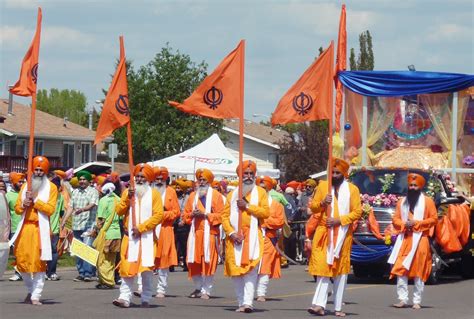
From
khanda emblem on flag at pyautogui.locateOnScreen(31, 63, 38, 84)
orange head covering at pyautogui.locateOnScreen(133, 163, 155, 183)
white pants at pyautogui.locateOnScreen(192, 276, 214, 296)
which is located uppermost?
khanda emblem on flag at pyautogui.locateOnScreen(31, 63, 38, 84)

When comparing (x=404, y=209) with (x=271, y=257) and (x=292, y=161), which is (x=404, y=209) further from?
(x=292, y=161)

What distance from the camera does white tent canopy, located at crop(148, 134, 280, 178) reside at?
3894cm

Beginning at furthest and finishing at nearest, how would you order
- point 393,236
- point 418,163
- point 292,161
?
point 292,161 → point 418,163 → point 393,236

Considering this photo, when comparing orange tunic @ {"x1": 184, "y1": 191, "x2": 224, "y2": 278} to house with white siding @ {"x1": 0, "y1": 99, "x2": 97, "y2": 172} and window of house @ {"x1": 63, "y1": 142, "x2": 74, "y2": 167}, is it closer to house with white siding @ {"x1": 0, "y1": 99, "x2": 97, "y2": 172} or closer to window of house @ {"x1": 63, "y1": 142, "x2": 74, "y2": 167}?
house with white siding @ {"x1": 0, "y1": 99, "x2": 97, "y2": 172}

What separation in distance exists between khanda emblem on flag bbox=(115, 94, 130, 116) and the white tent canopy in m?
21.7

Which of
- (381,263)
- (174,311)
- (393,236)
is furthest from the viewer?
(381,263)

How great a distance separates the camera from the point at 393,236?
20.4m

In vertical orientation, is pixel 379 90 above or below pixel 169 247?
above

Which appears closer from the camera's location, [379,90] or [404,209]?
[404,209]

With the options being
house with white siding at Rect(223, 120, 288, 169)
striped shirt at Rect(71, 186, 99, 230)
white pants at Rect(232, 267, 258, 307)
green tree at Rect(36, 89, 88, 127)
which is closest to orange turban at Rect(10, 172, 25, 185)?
striped shirt at Rect(71, 186, 99, 230)

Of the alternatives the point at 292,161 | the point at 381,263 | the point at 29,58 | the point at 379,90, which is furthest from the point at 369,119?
the point at 292,161

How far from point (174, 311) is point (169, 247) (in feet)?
7.25

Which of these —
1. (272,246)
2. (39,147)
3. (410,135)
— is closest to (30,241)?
(272,246)

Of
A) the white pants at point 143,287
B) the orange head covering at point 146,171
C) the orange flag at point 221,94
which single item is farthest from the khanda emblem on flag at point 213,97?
the white pants at point 143,287
